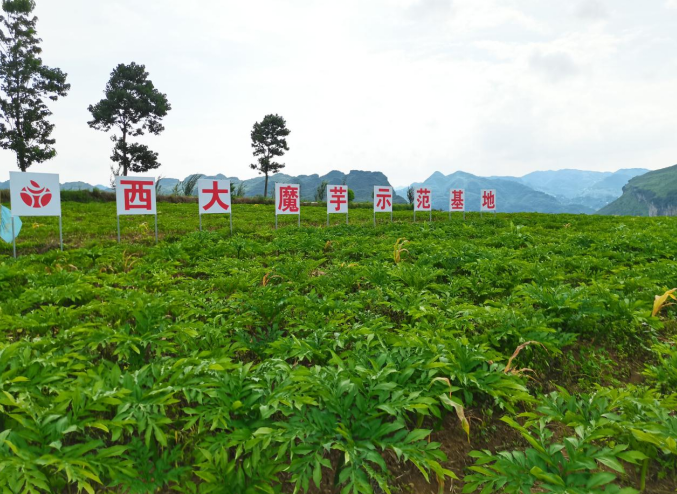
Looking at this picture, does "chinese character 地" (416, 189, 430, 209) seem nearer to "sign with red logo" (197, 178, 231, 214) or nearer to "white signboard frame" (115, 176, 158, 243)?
"sign with red logo" (197, 178, 231, 214)

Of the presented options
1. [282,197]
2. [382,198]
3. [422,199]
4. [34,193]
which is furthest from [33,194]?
[422,199]

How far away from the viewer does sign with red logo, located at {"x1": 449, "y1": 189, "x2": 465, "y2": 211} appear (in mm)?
16295

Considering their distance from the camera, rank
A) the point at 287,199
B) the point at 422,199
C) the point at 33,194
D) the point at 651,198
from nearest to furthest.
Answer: the point at 33,194, the point at 287,199, the point at 422,199, the point at 651,198

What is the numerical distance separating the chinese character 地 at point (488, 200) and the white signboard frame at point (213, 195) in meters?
11.6

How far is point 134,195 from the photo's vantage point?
31.4ft

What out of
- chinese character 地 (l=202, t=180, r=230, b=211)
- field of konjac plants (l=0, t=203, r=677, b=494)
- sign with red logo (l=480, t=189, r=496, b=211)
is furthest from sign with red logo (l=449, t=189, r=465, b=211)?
field of konjac plants (l=0, t=203, r=677, b=494)

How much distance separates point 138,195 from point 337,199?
6.43 meters

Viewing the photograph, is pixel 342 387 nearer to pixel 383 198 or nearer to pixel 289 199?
pixel 289 199

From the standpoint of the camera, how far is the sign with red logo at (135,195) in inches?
368

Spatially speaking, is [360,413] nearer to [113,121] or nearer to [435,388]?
[435,388]

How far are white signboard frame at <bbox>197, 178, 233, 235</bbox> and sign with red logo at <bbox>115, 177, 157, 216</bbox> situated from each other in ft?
4.31

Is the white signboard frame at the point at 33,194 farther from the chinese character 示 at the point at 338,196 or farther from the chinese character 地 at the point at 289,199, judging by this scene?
the chinese character 示 at the point at 338,196

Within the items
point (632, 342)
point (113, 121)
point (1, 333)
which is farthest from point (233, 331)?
point (113, 121)

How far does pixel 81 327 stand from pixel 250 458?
2335mm
